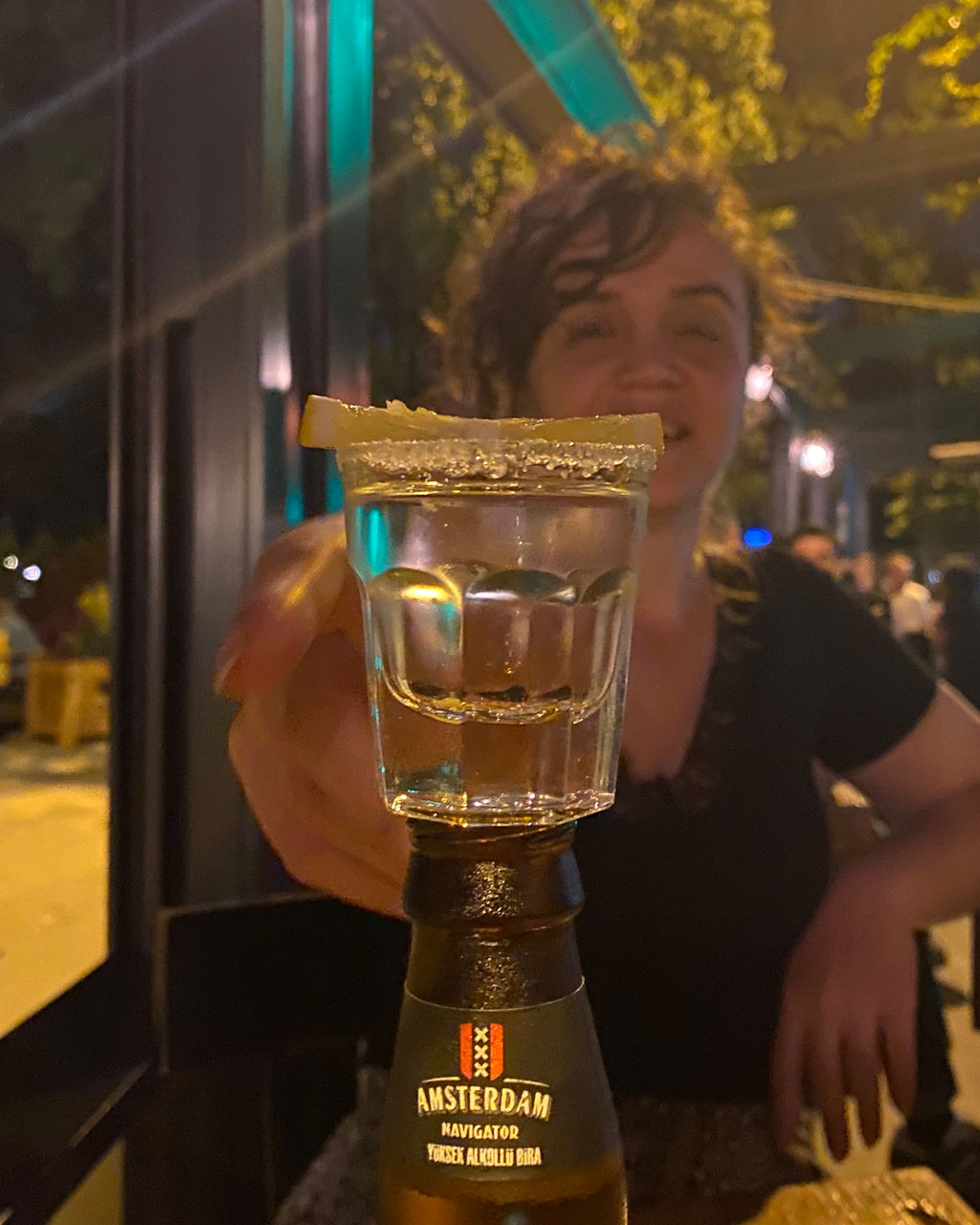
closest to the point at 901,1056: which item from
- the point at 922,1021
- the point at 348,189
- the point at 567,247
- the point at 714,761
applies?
the point at 922,1021

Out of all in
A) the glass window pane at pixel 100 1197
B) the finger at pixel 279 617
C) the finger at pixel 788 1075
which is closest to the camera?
the finger at pixel 279 617

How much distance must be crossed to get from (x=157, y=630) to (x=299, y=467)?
0.22 m

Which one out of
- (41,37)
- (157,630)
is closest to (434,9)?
(41,37)

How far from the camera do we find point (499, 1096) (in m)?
0.37

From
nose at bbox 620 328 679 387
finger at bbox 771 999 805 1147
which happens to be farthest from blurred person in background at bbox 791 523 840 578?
finger at bbox 771 999 805 1147

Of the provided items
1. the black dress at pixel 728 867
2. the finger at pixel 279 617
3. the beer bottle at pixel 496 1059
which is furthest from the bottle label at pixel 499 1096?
the black dress at pixel 728 867

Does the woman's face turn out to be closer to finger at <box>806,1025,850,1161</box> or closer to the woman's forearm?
the woman's forearm

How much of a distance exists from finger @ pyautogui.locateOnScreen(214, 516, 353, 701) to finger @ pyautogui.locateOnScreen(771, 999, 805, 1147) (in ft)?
2.07

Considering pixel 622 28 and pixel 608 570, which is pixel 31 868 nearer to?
pixel 608 570

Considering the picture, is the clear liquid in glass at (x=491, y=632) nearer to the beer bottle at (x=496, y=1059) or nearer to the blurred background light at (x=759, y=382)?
the beer bottle at (x=496, y=1059)

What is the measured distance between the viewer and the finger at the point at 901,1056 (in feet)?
3.23

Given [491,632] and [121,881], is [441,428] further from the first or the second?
[121,881]

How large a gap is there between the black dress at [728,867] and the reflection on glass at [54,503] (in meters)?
0.33

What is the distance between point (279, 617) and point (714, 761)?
0.53m
